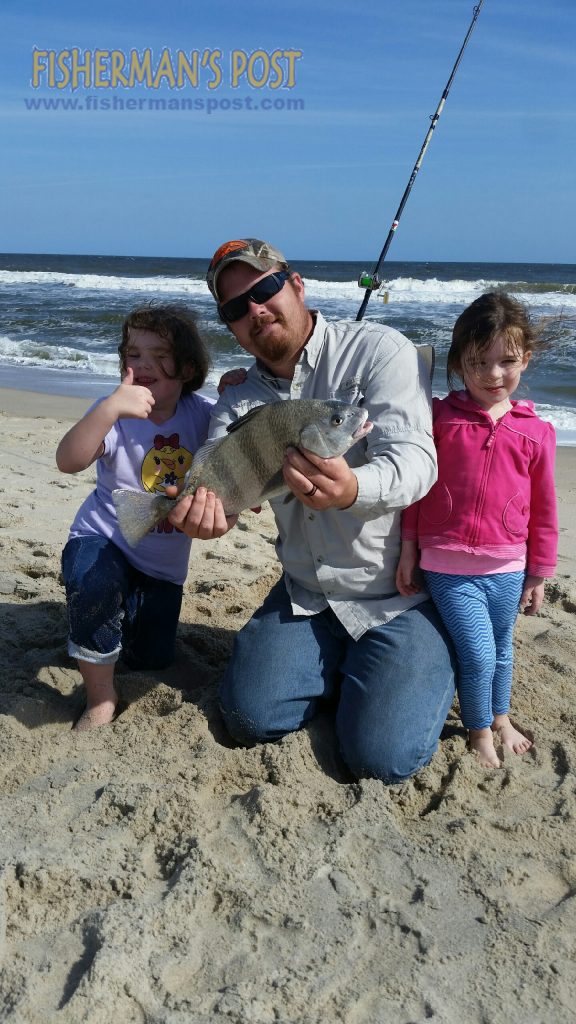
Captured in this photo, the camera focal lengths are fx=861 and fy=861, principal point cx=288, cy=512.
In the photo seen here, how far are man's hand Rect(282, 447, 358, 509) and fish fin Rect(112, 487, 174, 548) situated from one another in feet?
1.59

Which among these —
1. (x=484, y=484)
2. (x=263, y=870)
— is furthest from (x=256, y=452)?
(x=263, y=870)

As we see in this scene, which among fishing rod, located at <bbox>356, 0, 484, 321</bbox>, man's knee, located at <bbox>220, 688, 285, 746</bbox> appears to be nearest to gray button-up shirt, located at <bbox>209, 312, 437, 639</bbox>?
man's knee, located at <bbox>220, 688, 285, 746</bbox>

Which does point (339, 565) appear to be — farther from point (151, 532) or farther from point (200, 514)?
point (151, 532)

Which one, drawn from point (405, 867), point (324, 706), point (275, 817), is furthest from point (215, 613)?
point (405, 867)

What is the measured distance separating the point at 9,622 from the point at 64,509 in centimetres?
194

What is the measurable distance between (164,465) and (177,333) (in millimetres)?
528

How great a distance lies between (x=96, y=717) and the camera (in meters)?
3.22

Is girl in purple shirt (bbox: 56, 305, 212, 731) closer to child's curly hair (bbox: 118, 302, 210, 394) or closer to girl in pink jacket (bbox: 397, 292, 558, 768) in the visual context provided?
child's curly hair (bbox: 118, 302, 210, 394)

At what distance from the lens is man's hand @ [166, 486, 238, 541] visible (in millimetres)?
2834

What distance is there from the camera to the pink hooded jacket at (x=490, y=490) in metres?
3.06

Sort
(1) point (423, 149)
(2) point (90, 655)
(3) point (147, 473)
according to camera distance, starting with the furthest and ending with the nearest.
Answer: (1) point (423, 149)
(3) point (147, 473)
(2) point (90, 655)

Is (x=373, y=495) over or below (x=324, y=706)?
over

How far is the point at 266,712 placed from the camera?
305 cm

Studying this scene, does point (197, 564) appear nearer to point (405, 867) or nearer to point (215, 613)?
point (215, 613)
